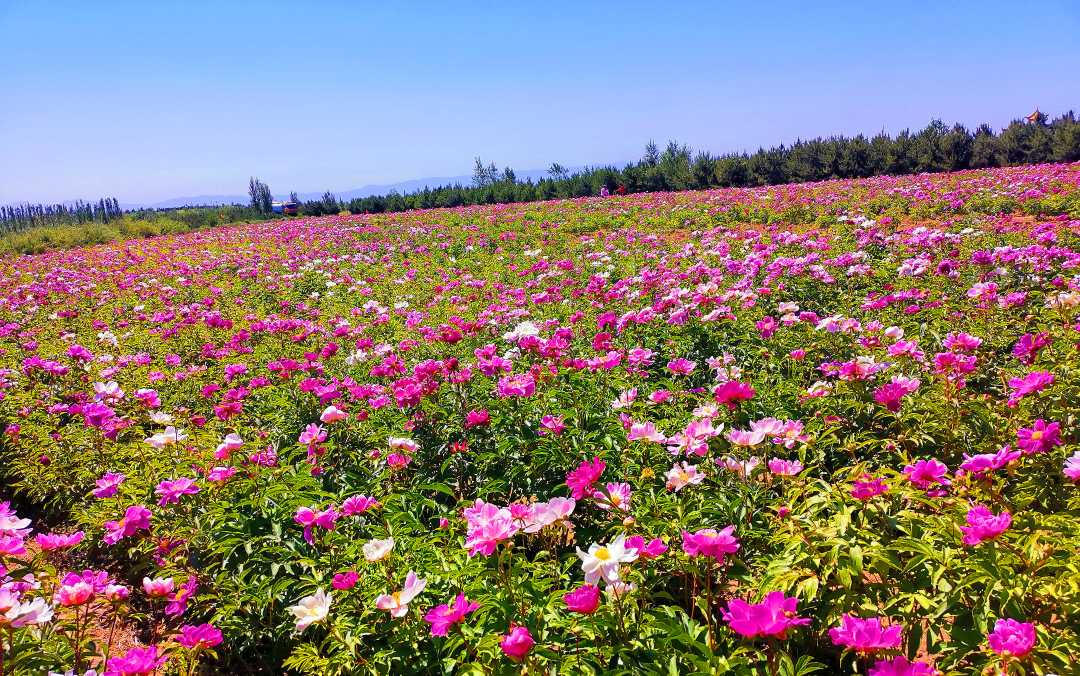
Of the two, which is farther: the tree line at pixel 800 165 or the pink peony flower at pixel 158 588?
the tree line at pixel 800 165

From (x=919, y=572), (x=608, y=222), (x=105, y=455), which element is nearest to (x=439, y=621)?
(x=919, y=572)

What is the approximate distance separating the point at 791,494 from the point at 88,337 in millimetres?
8363

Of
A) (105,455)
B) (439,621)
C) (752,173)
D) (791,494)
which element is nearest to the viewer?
(439,621)

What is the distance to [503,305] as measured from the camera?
6.55 meters

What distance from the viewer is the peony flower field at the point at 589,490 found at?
174cm

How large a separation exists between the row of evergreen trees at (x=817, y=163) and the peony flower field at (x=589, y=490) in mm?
20162

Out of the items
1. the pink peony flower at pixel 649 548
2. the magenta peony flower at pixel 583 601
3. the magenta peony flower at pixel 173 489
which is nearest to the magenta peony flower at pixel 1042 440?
the pink peony flower at pixel 649 548

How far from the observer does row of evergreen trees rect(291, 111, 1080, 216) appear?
21938 millimetres

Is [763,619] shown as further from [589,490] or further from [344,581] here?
[344,581]

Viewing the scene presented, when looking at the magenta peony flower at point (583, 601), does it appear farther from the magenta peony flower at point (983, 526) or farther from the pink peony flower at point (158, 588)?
the pink peony flower at point (158, 588)

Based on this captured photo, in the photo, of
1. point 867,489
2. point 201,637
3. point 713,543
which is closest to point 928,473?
point 867,489

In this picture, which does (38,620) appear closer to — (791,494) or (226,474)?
(226,474)

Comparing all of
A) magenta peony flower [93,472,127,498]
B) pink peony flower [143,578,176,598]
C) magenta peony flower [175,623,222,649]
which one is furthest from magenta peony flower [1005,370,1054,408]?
magenta peony flower [93,472,127,498]

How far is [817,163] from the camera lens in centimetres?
2636
